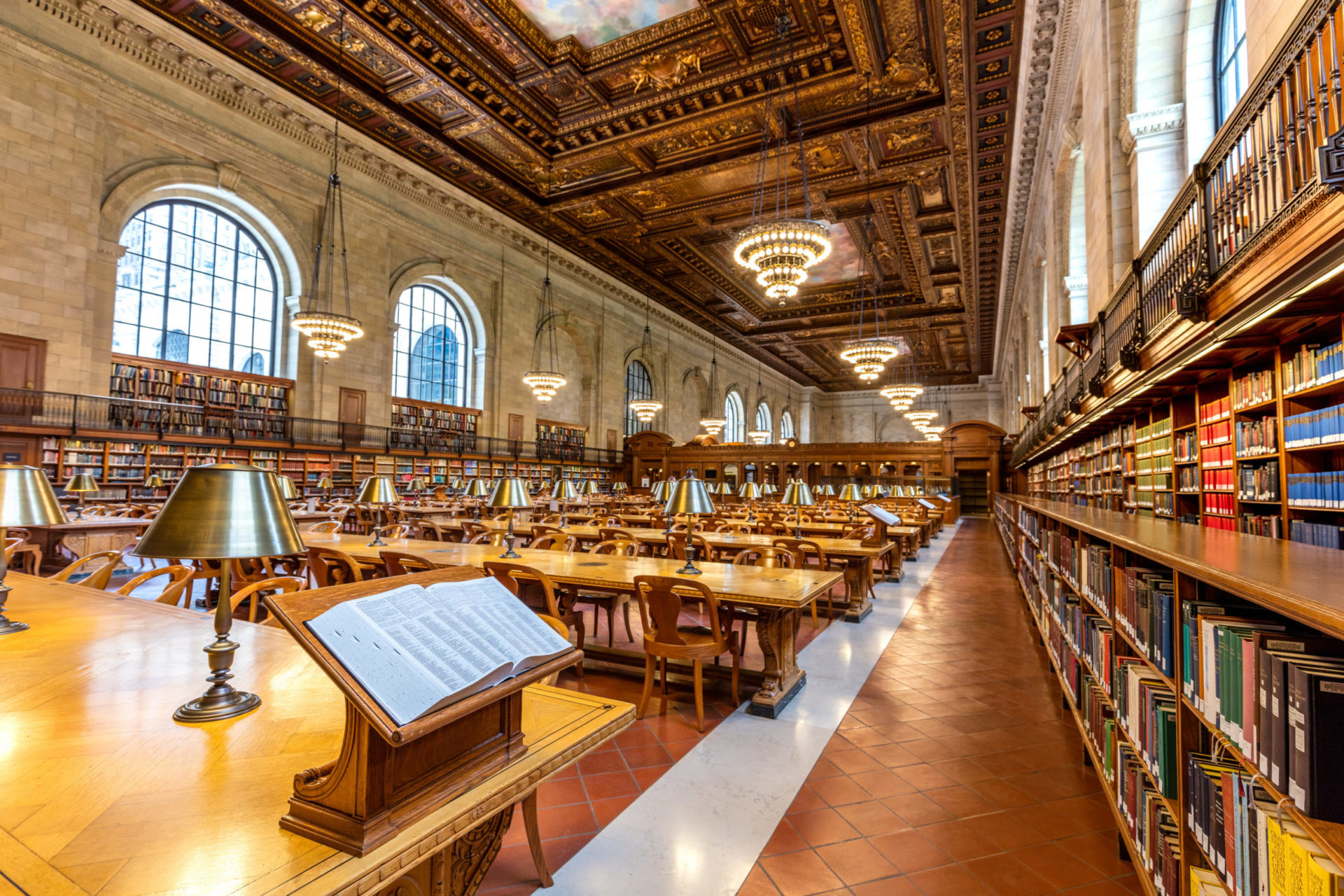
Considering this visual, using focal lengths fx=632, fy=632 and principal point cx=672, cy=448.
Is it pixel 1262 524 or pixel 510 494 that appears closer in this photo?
pixel 1262 524

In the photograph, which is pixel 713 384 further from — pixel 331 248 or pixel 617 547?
pixel 617 547

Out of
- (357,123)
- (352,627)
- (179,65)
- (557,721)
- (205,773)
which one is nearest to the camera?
(352,627)

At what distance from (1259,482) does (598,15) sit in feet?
31.6

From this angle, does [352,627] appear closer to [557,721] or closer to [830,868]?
[557,721]

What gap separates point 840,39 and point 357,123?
348 inches

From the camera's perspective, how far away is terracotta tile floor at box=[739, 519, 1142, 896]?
206cm

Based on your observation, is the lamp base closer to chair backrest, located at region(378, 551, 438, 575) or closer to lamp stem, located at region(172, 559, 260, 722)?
lamp stem, located at region(172, 559, 260, 722)

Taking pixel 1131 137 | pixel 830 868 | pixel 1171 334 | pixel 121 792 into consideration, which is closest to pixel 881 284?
pixel 1131 137

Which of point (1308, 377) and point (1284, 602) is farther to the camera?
point (1308, 377)

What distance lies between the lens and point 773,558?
4.93 meters

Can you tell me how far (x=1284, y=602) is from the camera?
987mm

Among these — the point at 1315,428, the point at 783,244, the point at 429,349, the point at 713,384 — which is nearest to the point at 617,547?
the point at 1315,428

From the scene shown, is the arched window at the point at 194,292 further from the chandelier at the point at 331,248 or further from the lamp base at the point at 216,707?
the lamp base at the point at 216,707

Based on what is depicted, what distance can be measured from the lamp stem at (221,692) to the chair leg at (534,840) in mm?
922
